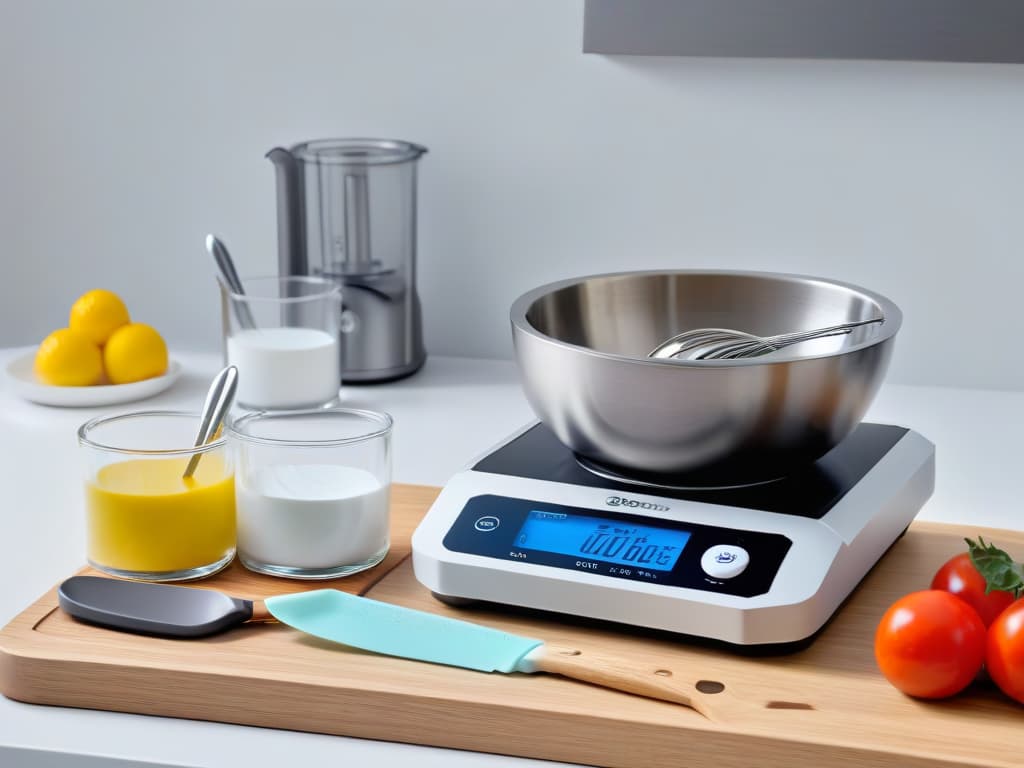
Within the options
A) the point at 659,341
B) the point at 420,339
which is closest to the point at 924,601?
the point at 659,341

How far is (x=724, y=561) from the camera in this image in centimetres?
87

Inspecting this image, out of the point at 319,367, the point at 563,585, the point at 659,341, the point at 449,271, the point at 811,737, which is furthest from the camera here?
the point at 449,271

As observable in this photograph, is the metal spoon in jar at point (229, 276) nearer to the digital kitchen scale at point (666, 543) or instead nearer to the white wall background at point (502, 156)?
the white wall background at point (502, 156)

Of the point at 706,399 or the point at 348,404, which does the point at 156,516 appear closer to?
the point at 706,399

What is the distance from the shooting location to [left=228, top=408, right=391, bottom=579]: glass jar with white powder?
0.96m

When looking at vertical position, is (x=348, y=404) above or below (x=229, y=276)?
below

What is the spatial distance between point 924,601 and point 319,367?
0.83m

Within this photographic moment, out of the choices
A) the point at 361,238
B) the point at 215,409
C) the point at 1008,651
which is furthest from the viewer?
the point at 361,238

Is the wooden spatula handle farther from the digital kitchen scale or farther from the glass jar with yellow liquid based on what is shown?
the glass jar with yellow liquid

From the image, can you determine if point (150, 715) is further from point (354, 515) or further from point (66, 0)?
point (66, 0)

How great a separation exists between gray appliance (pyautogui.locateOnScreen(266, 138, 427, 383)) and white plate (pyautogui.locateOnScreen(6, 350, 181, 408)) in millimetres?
215

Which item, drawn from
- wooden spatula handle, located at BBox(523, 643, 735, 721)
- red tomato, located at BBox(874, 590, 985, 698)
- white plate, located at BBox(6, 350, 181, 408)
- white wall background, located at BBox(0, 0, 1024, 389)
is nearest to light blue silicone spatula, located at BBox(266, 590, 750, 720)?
wooden spatula handle, located at BBox(523, 643, 735, 721)

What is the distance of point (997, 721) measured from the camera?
770 mm

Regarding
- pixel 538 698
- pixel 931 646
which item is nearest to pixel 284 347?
pixel 538 698
